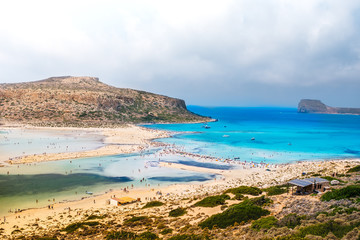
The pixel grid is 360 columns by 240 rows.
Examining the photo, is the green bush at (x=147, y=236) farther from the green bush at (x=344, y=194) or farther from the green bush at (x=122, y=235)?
the green bush at (x=344, y=194)

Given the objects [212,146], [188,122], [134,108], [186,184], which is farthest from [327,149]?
[134,108]

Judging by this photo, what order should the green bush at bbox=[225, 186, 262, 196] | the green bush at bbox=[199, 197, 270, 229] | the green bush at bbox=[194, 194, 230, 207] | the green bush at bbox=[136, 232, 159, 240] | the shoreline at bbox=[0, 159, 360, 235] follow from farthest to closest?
1. the green bush at bbox=[225, 186, 262, 196]
2. the shoreline at bbox=[0, 159, 360, 235]
3. the green bush at bbox=[194, 194, 230, 207]
4. the green bush at bbox=[199, 197, 270, 229]
5. the green bush at bbox=[136, 232, 159, 240]

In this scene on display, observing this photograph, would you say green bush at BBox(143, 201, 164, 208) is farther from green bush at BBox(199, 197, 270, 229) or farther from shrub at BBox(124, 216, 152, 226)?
green bush at BBox(199, 197, 270, 229)

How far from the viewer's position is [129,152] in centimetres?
4972

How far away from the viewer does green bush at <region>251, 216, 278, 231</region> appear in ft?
42.5

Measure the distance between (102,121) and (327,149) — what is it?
249 ft

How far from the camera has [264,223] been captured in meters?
13.5

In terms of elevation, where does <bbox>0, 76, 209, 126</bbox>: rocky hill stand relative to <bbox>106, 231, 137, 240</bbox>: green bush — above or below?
above

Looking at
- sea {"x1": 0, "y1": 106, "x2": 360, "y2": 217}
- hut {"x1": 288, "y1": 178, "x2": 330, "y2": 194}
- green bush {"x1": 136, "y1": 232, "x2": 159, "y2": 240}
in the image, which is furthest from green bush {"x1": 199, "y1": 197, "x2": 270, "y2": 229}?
sea {"x1": 0, "y1": 106, "x2": 360, "y2": 217}

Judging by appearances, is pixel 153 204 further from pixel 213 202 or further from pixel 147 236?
pixel 147 236

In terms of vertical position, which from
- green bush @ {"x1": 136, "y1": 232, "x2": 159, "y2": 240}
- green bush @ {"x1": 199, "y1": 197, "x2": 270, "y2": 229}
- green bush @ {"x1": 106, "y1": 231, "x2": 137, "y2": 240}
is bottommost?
green bush @ {"x1": 106, "y1": 231, "x2": 137, "y2": 240}

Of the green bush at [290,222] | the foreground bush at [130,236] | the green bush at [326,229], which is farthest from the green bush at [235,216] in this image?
the green bush at [326,229]

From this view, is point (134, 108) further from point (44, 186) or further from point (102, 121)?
point (44, 186)

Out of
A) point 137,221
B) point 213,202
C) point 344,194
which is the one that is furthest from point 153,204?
point 344,194
